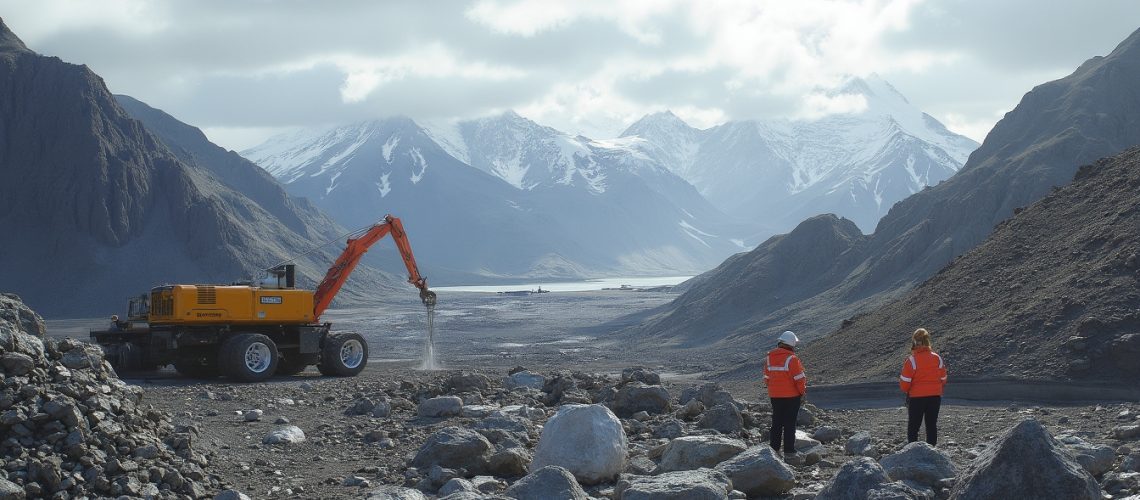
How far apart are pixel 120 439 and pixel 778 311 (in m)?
47.7

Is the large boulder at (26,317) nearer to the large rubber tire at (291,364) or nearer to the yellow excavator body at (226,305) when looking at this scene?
the yellow excavator body at (226,305)

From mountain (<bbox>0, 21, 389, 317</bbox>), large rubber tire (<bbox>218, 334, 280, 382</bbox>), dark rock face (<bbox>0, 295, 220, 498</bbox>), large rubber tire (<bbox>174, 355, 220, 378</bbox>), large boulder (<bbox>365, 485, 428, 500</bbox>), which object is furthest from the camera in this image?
mountain (<bbox>0, 21, 389, 317</bbox>)

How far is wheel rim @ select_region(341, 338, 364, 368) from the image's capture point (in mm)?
24797

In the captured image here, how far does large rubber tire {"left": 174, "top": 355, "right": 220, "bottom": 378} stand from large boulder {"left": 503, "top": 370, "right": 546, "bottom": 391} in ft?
21.5

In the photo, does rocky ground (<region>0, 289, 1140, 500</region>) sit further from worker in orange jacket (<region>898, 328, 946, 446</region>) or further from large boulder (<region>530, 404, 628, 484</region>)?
worker in orange jacket (<region>898, 328, 946, 446</region>)

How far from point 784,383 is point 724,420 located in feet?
9.26

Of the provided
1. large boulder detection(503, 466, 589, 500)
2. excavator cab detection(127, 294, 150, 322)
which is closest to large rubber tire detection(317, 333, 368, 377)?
excavator cab detection(127, 294, 150, 322)

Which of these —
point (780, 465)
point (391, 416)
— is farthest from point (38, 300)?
point (780, 465)

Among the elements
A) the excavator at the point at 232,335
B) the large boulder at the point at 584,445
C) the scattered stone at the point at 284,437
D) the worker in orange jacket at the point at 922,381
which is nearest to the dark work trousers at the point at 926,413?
the worker in orange jacket at the point at 922,381

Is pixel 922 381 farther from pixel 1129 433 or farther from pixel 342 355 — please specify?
pixel 342 355

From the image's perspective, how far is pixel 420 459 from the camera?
12.6 m

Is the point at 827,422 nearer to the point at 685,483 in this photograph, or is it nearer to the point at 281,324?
the point at 685,483

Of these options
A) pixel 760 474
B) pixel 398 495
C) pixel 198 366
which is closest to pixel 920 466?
pixel 760 474

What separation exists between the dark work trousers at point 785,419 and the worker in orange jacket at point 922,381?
126 cm
